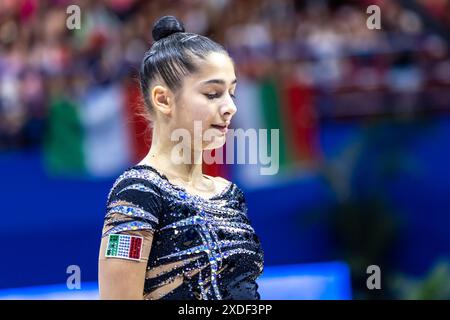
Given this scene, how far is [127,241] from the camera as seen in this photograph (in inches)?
64.1

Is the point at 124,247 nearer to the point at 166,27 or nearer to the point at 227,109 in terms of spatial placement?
the point at 227,109

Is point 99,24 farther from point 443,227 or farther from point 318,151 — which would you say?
point 443,227

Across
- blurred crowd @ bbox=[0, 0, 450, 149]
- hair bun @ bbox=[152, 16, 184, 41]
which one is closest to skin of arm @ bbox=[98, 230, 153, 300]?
hair bun @ bbox=[152, 16, 184, 41]

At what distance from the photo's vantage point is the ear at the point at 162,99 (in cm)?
177

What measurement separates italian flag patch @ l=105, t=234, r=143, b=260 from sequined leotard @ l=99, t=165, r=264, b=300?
0.05 feet

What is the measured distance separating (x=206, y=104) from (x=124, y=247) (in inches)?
12.9

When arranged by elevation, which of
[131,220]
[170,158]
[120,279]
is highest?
[170,158]

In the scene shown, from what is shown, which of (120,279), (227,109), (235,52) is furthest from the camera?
(235,52)

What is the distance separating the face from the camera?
175cm

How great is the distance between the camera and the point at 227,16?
5715 millimetres

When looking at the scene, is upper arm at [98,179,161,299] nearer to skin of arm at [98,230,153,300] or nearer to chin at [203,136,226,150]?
skin of arm at [98,230,153,300]

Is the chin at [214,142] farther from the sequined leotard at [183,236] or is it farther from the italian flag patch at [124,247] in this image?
the italian flag patch at [124,247]

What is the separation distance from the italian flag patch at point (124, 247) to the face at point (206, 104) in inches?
10.0

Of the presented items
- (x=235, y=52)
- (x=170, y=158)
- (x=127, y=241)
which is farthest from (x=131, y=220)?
(x=235, y=52)
